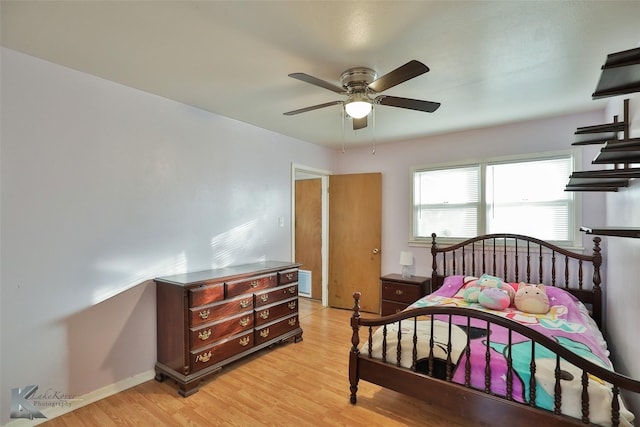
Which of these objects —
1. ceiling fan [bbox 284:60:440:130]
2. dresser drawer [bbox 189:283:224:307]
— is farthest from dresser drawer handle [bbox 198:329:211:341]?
ceiling fan [bbox 284:60:440:130]

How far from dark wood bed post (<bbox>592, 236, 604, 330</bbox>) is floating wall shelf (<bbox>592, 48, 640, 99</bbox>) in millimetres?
2518

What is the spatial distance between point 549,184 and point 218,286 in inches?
141

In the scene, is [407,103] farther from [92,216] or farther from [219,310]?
[92,216]

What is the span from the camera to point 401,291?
3803 mm

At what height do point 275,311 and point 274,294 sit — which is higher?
point 274,294

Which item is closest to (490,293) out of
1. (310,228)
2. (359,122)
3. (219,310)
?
(359,122)

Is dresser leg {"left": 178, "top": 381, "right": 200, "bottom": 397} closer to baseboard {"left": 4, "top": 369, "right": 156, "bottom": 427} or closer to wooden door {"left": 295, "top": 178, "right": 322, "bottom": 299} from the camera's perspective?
baseboard {"left": 4, "top": 369, "right": 156, "bottom": 427}

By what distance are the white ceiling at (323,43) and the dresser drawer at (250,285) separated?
172 cm

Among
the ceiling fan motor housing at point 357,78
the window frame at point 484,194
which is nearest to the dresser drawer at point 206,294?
the ceiling fan motor housing at point 357,78

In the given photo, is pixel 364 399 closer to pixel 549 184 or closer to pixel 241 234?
pixel 241 234

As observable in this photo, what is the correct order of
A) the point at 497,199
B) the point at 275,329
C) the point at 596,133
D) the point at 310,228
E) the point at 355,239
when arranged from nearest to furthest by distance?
the point at 596,133, the point at 275,329, the point at 497,199, the point at 355,239, the point at 310,228

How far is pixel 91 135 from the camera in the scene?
7.66 feet

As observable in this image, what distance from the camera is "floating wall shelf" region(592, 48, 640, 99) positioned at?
86cm

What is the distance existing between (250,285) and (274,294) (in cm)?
36
